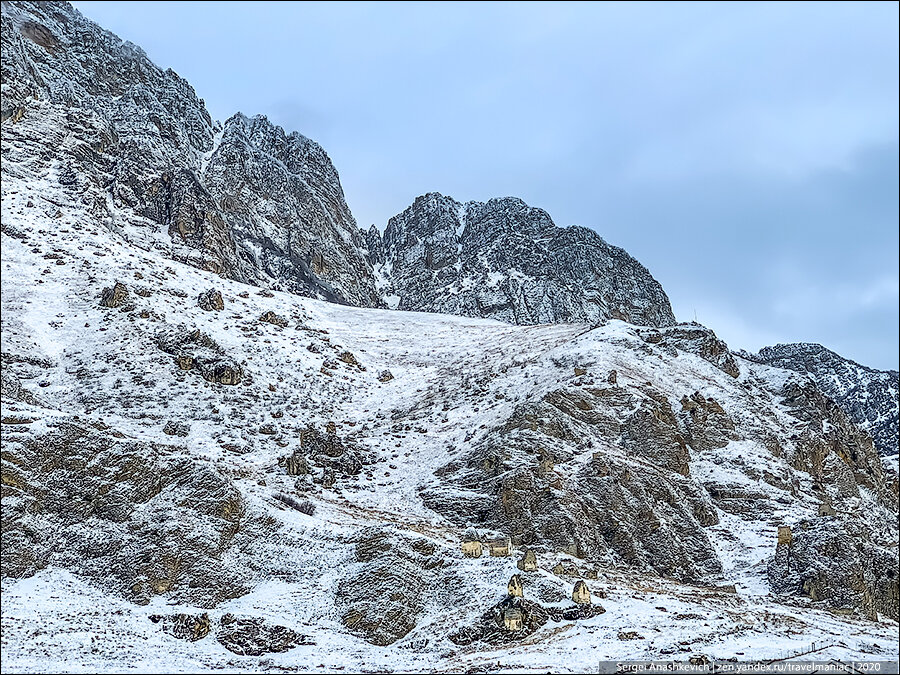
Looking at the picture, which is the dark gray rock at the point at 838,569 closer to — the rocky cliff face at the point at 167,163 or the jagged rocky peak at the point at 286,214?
the rocky cliff face at the point at 167,163

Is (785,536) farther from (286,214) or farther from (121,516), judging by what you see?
(286,214)

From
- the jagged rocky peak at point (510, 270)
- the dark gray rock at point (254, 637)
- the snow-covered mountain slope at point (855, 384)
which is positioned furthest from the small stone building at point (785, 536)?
the snow-covered mountain slope at point (855, 384)

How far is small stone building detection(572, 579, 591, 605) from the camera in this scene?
3106cm

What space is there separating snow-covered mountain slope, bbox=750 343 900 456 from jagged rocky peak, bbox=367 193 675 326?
1165 inches

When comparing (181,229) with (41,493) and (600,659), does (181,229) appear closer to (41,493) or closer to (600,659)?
(41,493)

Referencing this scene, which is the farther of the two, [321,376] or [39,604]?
[321,376]

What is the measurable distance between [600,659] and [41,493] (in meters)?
30.0

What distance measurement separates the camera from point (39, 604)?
30.7 metres

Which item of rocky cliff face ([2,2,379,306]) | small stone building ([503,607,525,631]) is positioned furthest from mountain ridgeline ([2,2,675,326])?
small stone building ([503,607,525,631])

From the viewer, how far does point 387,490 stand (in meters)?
49.2

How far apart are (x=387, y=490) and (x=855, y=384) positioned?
14329 cm

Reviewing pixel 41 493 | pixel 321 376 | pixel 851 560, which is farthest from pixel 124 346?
pixel 851 560

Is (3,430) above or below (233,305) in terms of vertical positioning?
below

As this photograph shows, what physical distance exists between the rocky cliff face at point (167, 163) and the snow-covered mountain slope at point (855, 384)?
9181 cm
